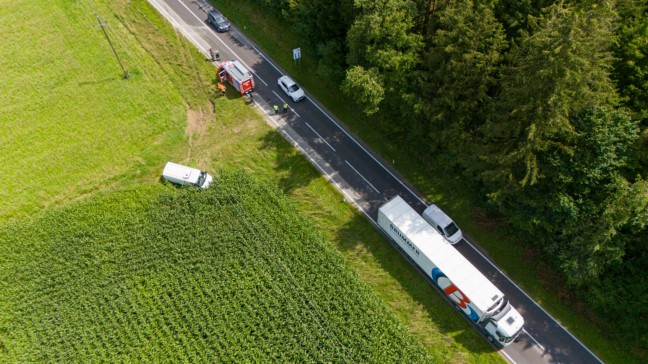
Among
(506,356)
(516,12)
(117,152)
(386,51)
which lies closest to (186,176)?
(117,152)

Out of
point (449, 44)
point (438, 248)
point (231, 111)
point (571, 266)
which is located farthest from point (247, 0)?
point (571, 266)

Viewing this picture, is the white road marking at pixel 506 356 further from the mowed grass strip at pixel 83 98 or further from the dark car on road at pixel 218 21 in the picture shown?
the dark car on road at pixel 218 21

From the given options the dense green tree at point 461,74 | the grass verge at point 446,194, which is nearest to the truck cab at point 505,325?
the grass verge at point 446,194

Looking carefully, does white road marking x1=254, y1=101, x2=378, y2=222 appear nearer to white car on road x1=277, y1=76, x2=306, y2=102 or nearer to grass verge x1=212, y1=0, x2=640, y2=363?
grass verge x1=212, y1=0, x2=640, y2=363

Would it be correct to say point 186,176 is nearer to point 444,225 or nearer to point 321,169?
point 321,169

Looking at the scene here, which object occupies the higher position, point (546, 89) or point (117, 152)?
point (546, 89)
